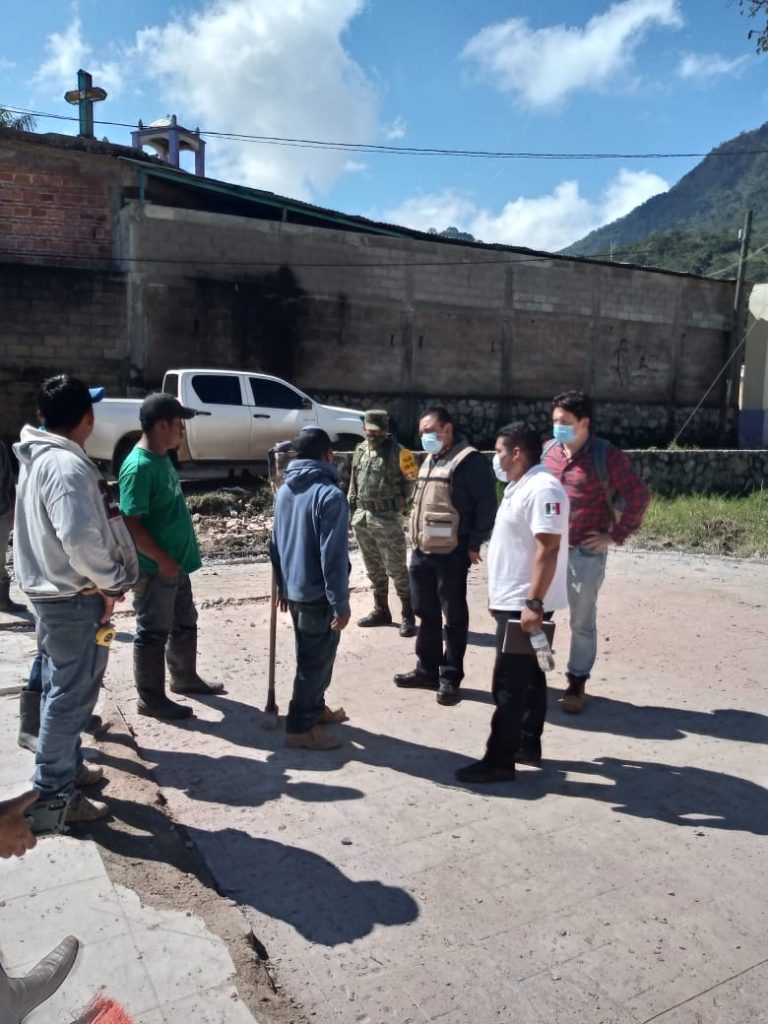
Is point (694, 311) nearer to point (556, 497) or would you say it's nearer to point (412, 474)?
point (412, 474)

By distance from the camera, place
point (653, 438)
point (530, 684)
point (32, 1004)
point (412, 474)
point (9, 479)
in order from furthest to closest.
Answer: point (653, 438) < point (412, 474) < point (9, 479) < point (530, 684) < point (32, 1004)

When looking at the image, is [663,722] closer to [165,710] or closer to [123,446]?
[165,710]

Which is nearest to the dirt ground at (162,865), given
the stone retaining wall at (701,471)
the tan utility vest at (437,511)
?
the tan utility vest at (437,511)

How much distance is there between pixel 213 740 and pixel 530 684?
1732 mm

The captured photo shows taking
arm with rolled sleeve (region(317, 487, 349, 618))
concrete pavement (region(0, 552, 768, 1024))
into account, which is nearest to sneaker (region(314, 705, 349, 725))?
concrete pavement (region(0, 552, 768, 1024))

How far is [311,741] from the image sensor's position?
174 inches

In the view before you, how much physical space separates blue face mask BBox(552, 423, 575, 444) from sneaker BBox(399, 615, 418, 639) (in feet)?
7.43

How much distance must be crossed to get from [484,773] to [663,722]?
1482mm

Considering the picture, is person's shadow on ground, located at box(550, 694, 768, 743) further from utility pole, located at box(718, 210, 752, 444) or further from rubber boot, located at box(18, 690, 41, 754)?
utility pole, located at box(718, 210, 752, 444)

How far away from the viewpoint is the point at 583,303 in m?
21.2

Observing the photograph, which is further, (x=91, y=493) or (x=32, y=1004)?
(x=91, y=493)

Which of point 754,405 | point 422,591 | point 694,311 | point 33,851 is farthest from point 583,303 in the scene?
point 33,851

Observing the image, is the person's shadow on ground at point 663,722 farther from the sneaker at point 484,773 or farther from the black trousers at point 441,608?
the sneaker at point 484,773

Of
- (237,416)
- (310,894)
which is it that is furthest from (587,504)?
(237,416)
